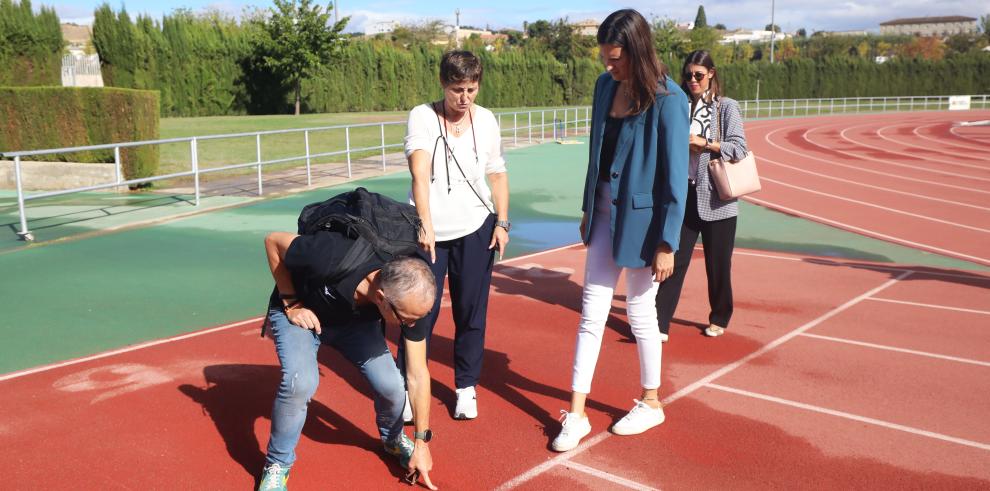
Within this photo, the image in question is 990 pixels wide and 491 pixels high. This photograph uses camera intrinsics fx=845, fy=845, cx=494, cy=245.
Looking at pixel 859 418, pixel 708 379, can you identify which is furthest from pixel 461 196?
pixel 859 418

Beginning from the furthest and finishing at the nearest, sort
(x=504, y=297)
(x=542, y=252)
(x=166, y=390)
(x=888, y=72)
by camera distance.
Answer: (x=888, y=72) < (x=542, y=252) < (x=504, y=297) < (x=166, y=390)

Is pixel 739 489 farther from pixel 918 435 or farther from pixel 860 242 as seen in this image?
pixel 860 242

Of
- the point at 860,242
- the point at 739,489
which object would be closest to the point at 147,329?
the point at 739,489

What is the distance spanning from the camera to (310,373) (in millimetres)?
3186

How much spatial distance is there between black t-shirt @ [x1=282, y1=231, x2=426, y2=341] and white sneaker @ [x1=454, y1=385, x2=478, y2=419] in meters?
1.10

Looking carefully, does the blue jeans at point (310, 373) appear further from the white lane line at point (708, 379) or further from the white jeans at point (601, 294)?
the white jeans at point (601, 294)

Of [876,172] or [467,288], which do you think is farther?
[876,172]

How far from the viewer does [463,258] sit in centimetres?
410

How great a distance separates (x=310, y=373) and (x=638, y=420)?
1662 millimetres

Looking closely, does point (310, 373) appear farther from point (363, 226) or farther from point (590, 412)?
point (590, 412)

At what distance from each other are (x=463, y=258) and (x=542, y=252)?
4958 millimetres

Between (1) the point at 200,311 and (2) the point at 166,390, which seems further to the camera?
(1) the point at 200,311

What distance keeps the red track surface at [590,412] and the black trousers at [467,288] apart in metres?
0.32

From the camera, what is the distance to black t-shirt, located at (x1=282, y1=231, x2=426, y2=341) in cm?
302
